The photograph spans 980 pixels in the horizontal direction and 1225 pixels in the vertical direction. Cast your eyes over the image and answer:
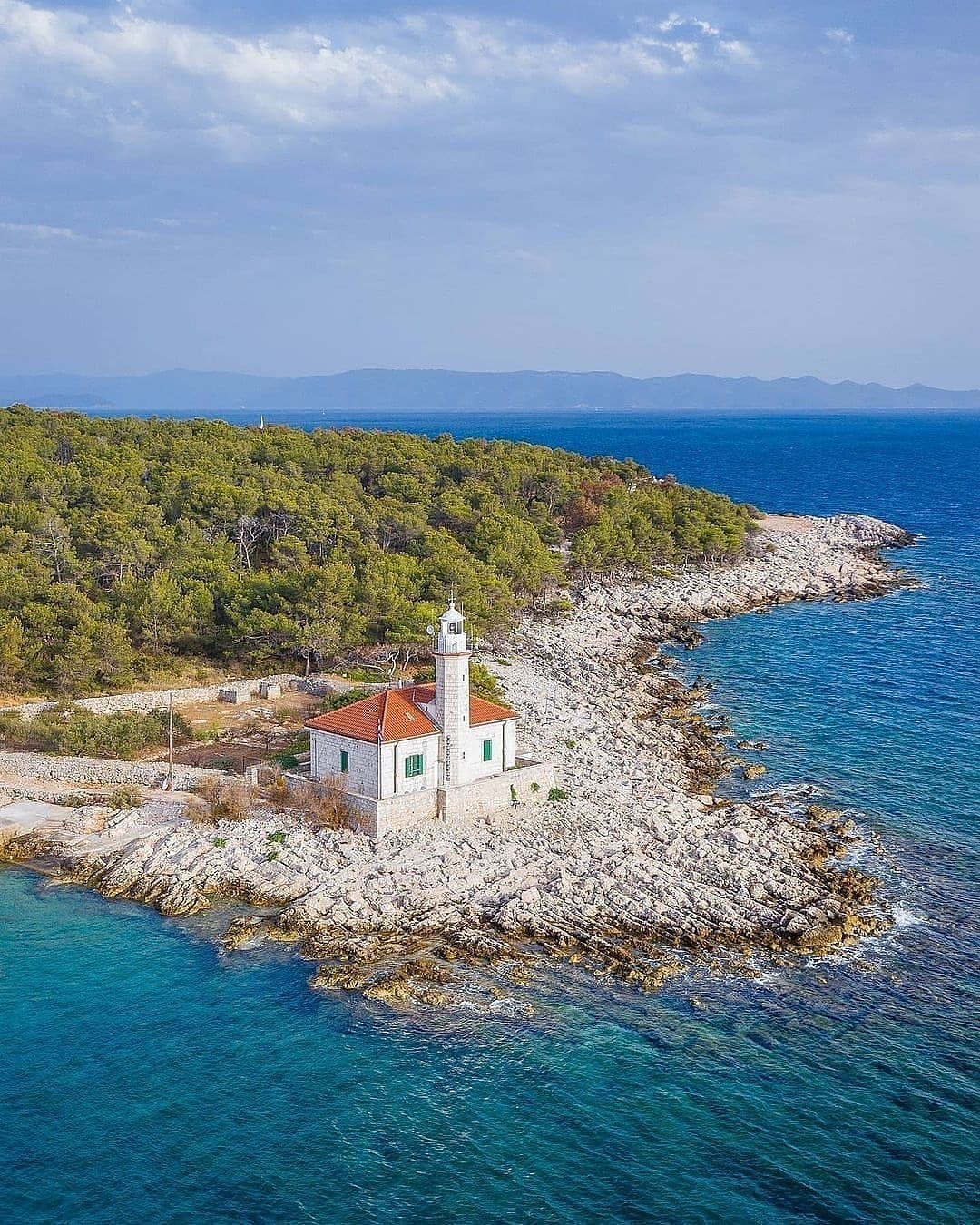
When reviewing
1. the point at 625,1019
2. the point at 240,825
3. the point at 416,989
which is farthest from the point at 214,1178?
the point at 240,825

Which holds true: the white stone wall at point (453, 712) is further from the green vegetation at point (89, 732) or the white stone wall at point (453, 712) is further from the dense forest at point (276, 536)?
the dense forest at point (276, 536)

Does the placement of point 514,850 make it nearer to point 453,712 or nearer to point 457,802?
point 457,802

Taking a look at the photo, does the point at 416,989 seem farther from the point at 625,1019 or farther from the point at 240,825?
the point at 240,825

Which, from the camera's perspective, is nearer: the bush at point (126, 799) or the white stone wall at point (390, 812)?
the white stone wall at point (390, 812)

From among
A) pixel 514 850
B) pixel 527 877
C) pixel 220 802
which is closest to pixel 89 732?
pixel 220 802

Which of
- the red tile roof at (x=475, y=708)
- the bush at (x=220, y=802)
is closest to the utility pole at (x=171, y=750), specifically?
the bush at (x=220, y=802)

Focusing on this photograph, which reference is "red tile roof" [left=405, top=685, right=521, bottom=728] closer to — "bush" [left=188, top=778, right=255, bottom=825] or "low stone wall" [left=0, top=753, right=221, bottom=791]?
"bush" [left=188, top=778, right=255, bottom=825]

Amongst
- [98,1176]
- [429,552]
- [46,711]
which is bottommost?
[98,1176]
